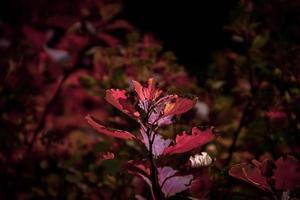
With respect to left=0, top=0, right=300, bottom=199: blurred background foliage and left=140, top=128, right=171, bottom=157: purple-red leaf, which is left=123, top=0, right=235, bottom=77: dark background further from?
left=140, top=128, right=171, bottom=157: purple-red leaf

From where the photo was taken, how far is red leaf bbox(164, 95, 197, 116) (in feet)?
2.17

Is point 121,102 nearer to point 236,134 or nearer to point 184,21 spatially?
point 236,134

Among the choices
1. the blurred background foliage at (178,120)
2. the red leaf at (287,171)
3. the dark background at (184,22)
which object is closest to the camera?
the red leaf at (287,171)

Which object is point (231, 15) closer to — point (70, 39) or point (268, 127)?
point (268, 127)

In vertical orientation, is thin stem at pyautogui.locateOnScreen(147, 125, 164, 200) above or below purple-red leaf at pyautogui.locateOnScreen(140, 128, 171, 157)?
below

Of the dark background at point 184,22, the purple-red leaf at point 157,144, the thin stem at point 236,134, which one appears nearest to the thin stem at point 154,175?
the purple-red leaf at point 157,144

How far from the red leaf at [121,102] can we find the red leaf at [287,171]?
0.86 ft

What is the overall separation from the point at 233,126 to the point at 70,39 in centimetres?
112

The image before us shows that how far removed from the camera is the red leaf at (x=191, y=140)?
679mm

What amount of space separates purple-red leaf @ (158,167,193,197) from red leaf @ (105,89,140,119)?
5.1 inches

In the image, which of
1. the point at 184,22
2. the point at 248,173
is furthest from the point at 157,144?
the point at 184,22

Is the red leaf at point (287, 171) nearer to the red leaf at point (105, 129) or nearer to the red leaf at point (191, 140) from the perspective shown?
the red leaf at point (191, 140)

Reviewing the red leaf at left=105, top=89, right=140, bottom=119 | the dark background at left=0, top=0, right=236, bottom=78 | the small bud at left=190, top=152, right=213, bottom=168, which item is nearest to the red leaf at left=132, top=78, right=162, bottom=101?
the red leaf at left=105, top=89, right=140, bottom=119

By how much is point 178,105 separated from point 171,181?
16cm
